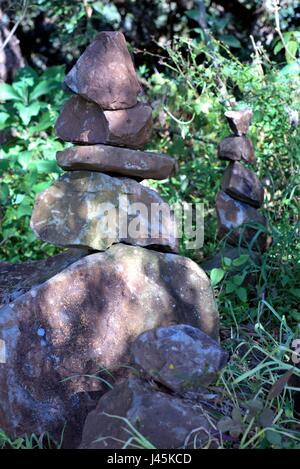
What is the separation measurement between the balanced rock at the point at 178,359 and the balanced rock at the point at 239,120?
1.63 meters

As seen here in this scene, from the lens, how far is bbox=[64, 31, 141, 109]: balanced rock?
310 cm

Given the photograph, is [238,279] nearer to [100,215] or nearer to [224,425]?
[100,215]

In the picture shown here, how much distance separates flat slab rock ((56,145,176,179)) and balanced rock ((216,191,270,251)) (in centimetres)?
81

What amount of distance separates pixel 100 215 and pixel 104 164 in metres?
0.23

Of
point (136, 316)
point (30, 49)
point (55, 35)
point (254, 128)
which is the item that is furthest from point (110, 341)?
point (30, 49)

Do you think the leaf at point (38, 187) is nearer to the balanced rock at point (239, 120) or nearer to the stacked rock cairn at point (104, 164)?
the balanced rock at point (239, 120)

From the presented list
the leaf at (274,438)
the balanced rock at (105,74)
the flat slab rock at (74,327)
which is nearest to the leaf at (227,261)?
the flat slab rock at (74,327)

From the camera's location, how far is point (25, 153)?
533 cm

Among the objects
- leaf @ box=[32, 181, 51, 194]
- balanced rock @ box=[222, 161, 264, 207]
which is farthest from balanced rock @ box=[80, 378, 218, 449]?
leaf @ box=[32, 181, 51, 194]

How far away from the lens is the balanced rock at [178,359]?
251 centimetres

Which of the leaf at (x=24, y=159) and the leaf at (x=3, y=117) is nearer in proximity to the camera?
the leaf at (x=24, y=159)

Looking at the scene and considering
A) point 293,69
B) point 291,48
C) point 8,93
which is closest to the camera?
point 293,69

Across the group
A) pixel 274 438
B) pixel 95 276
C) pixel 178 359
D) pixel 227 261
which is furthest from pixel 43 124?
pixel 274 438
